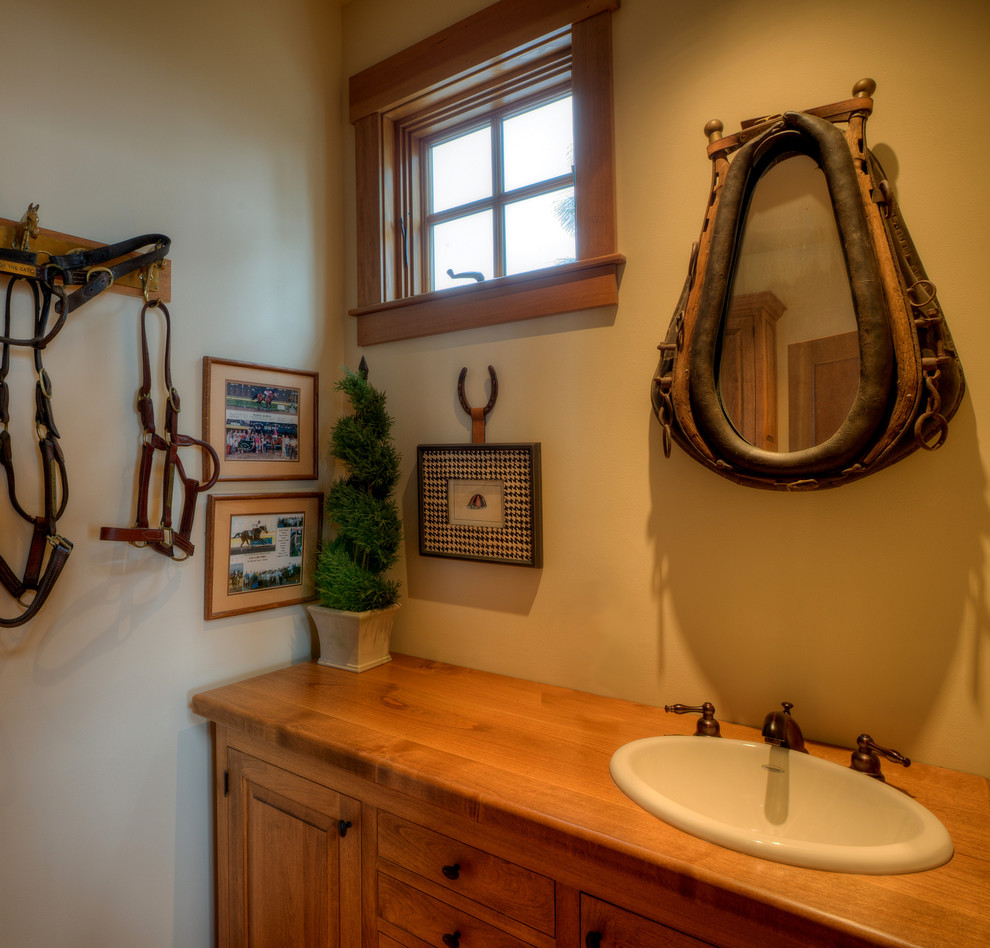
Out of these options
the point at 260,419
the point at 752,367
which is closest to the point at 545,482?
the point at 752,367

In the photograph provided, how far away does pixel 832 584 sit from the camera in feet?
3.88

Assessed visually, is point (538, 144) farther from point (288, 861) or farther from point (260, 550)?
point (288, 861)

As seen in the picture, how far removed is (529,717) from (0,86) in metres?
1.67

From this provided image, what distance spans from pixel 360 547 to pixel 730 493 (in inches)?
37.4

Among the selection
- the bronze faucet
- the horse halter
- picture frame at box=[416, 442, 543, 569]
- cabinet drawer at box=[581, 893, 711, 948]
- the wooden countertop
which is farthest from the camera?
picture frame at box=[416, 442, 543, 569]

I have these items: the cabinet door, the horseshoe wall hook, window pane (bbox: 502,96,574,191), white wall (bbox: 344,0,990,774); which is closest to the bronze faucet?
white wall (bbox: 344,0,990,774)

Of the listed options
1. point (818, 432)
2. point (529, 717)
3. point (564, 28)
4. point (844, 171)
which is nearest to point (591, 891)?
point (529, 717)

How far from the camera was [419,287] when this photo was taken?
74.7 inches

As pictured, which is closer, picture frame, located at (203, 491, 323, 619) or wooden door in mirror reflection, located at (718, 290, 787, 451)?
wooden door in mirror reflection, located at (718, 290, 787, 451)

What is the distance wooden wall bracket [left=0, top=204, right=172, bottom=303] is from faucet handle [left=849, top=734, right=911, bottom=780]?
170 centimetres

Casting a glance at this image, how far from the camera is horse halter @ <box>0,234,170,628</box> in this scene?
120cm

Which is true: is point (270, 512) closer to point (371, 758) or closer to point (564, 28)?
point (371, 758)

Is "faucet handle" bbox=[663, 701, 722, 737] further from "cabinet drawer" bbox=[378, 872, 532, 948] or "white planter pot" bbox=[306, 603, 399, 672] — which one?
"white planter pot" bbox=[306, 603, 399, 672]

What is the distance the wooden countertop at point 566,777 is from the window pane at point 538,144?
135 cm
